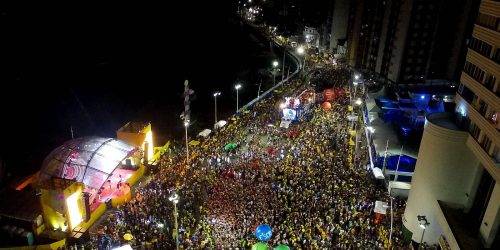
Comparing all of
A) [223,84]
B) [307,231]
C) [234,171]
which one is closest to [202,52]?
[223,84]

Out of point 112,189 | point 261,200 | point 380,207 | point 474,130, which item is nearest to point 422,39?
point 474,130

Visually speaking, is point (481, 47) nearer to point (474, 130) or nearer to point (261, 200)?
point (474, 130)

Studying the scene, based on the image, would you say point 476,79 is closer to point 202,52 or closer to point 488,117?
point 488,117

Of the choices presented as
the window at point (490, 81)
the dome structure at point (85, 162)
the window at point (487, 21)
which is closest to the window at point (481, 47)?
the window at point (487, 21)

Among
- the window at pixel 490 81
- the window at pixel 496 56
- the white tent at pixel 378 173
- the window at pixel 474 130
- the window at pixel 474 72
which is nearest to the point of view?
the window at pixel 496 56

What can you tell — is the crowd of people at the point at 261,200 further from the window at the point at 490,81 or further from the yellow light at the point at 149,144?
the window at the point at 490,81

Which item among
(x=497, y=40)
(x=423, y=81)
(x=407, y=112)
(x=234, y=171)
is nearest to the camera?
(x=497, y=40)
